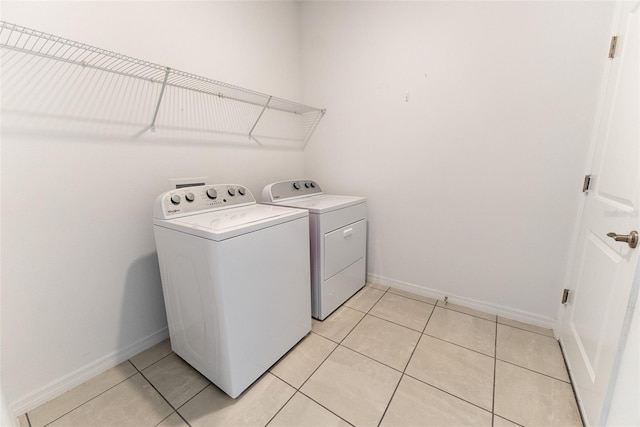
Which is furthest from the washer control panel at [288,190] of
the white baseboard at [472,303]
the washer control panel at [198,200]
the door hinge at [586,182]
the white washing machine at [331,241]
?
the door hinge at [586,182]

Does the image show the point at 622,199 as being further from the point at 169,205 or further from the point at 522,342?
the point at 169,205

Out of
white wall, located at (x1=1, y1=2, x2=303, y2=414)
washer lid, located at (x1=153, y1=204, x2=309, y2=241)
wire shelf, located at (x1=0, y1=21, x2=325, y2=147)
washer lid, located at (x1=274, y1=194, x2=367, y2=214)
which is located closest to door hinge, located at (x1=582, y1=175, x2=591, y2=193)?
washer lid, located at (x1=274, y1=194, x2=367, y2=214)

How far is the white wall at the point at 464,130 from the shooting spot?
148 cm

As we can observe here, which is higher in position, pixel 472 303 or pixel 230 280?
pixel 230 280

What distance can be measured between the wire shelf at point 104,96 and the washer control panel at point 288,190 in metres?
0.46

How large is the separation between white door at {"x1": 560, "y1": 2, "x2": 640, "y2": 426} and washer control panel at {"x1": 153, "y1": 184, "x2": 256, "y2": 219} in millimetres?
1806

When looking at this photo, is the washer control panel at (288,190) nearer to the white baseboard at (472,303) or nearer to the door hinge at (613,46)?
the white baseboard at (472,303)

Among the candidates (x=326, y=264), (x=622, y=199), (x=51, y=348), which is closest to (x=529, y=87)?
(x=622, y=199)

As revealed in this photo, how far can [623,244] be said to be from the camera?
3.11 ft

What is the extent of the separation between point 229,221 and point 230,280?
0.29 m

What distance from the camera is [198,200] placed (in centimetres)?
148

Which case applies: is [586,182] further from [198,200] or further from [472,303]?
[198,200]

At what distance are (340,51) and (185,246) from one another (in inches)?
80.1

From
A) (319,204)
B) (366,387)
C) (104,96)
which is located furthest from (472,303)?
(104,96)
